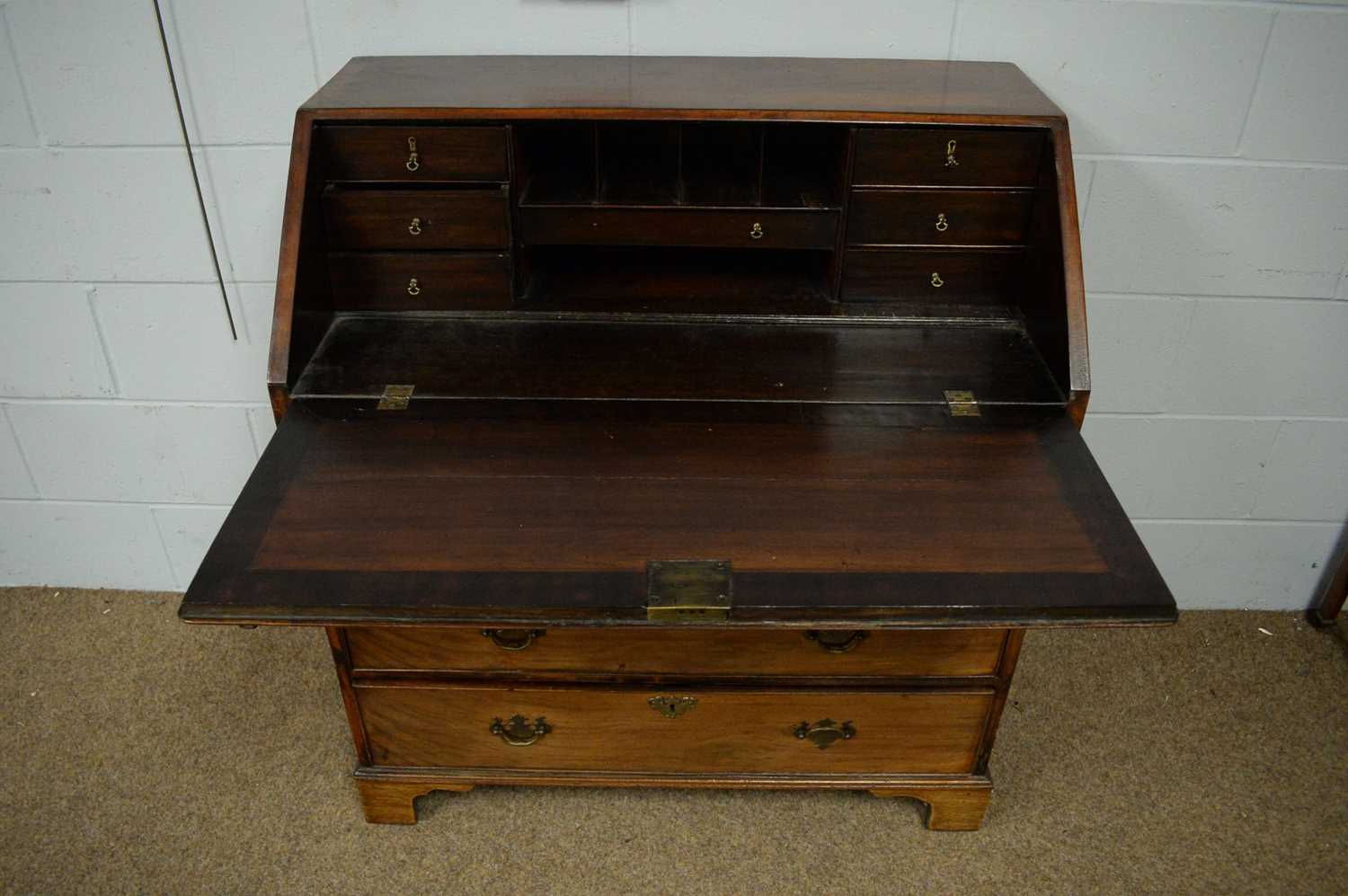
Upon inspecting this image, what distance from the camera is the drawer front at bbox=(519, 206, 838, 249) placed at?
1.62 metres

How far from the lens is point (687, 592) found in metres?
1.23

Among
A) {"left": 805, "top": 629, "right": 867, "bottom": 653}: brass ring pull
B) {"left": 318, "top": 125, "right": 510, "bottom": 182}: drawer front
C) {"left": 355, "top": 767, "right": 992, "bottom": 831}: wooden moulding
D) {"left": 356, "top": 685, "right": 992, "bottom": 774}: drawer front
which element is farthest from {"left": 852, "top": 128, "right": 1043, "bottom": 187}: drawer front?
{"left": 355, "top": 767, "right": 992, "bottom": 831}: wooden moulding

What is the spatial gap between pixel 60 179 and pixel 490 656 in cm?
127

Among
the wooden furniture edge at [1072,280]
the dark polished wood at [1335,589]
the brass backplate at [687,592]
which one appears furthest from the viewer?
the dark polished wood at [1335,589]

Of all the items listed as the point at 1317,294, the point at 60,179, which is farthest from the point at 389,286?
the point at 1317,294

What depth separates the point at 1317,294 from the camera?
2021mm

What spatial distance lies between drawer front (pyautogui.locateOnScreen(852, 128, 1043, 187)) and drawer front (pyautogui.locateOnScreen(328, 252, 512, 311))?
2.02ft

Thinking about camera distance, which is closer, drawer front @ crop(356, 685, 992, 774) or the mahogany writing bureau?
the mahogany writing bureau

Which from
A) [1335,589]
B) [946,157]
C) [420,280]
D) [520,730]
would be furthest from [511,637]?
[1335,589]

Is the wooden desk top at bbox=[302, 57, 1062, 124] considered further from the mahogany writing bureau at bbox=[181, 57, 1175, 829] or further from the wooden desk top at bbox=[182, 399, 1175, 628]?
the wooden desk top at bbox=[182, 399, 1175, 628]

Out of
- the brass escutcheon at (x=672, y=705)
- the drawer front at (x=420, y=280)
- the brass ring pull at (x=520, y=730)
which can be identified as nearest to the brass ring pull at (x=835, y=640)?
the brass escutcheon at (x=672, y=705)

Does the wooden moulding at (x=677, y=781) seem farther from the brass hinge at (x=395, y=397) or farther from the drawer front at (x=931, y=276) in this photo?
the drawer front at (x=931, y=276)

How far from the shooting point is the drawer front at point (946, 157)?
1560 millimetres

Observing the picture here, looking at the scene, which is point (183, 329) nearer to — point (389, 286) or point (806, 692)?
point (389, 286)
